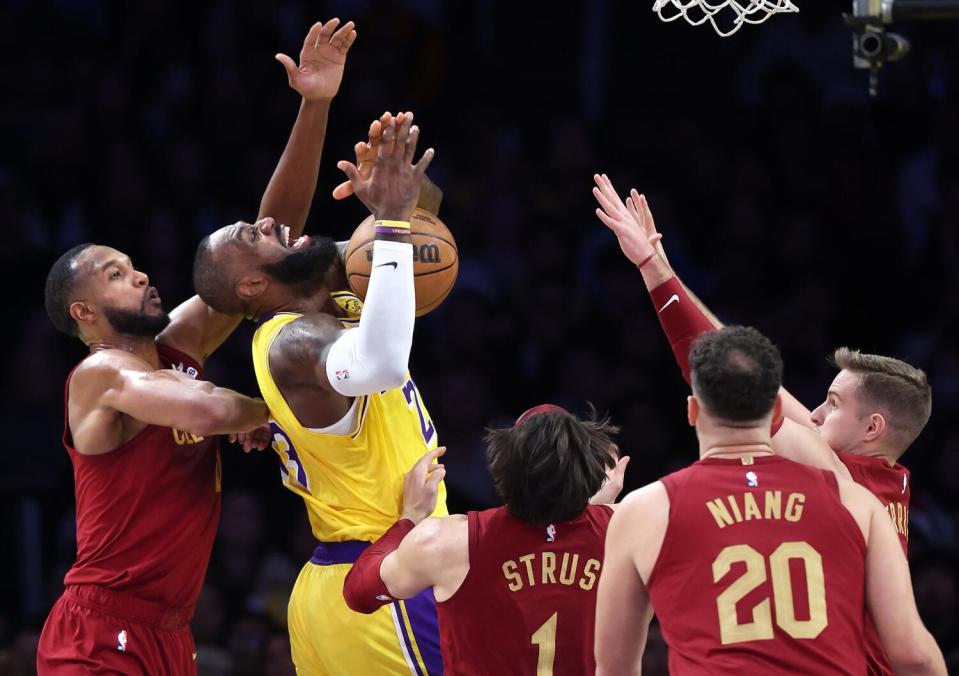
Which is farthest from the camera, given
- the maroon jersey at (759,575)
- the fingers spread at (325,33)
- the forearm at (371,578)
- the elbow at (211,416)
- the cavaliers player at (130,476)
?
the fingers spread at (325,33)

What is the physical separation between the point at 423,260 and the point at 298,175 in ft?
3.00

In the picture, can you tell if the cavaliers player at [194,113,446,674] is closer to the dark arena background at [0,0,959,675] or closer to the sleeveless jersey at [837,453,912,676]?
the sleeveless jersey at [837,453,912,676]

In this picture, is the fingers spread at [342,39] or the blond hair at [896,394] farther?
the fingers spread at [342,39]

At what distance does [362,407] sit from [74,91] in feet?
18.0

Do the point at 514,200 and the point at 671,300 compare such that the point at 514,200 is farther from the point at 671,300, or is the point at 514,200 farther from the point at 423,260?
the point at 671,300

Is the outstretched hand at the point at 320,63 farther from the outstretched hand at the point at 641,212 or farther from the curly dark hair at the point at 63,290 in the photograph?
the outstretched hand at the point at 641,212

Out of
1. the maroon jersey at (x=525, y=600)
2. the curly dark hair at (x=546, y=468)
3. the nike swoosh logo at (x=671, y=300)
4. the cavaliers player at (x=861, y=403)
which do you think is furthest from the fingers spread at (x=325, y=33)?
the maroon jersey at (x=525, y=600)

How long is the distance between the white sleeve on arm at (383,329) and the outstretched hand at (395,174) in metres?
0.11

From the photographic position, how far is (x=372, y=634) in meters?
4.23

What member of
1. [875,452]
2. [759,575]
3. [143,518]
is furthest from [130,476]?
[875,452]

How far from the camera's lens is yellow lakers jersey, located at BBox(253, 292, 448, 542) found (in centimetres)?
425

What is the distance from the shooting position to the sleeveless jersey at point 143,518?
15.0 feet

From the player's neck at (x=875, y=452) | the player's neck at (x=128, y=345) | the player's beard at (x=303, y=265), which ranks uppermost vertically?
the player's beard at (x=303, y=265)

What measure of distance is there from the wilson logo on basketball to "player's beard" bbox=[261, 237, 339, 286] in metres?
0.37
